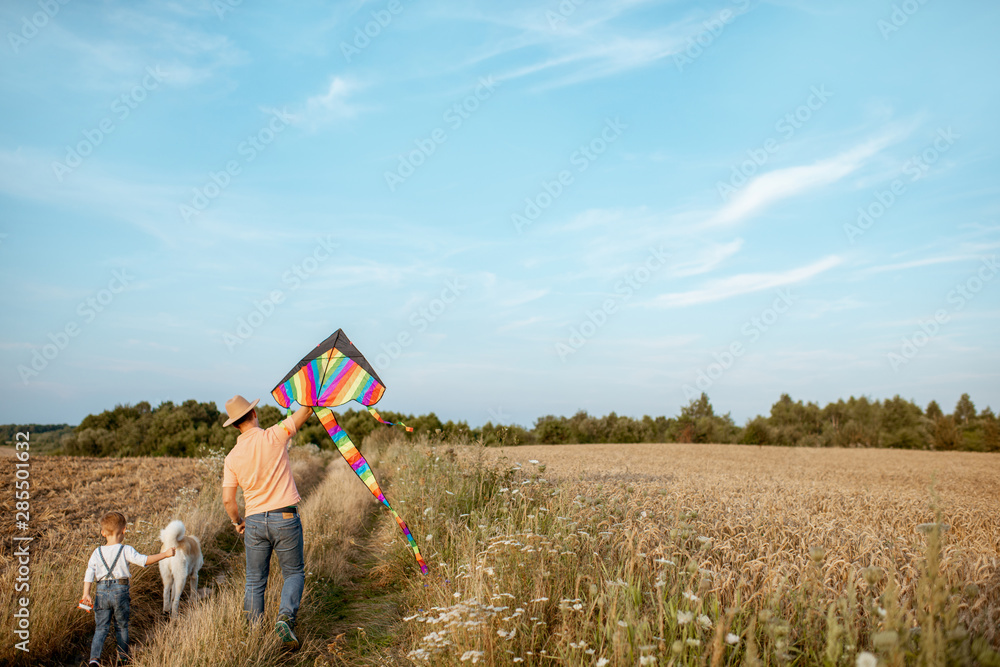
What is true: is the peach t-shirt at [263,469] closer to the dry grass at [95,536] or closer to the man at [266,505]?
the man at [266,505]

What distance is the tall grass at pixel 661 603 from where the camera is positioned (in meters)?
2.82

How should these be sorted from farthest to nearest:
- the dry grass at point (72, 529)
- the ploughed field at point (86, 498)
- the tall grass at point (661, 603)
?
the ploughed field at point (86, 498) < the dry grass at point (72, 529) < the tall grass at point (661, 603)

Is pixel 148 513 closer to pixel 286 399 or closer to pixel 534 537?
pixel 286 399

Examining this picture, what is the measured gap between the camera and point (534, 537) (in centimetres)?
467

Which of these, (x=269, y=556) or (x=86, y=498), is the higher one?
(x=269, y=556)

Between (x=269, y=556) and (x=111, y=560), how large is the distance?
Result: 140cm

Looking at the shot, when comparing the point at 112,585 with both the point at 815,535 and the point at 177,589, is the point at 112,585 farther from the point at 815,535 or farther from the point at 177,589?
the point at 815,535

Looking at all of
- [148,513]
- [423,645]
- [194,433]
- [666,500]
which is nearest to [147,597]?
[148,513]

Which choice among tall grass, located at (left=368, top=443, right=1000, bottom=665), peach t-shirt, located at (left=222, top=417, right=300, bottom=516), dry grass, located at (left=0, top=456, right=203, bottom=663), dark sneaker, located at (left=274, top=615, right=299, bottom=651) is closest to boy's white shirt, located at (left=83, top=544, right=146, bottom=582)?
dry grass, located at (left=0, top=456, right=203, bottom=663)

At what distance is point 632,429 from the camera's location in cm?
5350

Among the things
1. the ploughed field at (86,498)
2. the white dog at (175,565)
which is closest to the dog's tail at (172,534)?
the white dog at (175,565)

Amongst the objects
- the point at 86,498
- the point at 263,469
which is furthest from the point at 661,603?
the point at 86,498

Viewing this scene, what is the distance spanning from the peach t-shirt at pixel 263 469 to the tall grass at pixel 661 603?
1840 millimetres

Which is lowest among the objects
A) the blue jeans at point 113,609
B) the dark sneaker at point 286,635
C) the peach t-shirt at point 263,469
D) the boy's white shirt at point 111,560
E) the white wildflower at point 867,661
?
the dark sneaker at point 286,635
